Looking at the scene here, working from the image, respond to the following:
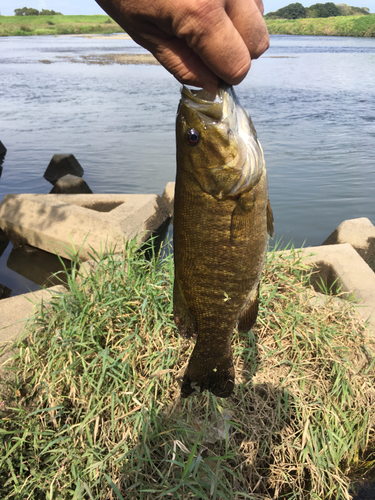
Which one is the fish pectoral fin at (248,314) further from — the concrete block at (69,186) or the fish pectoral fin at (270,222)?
the concrete block at (69,186)

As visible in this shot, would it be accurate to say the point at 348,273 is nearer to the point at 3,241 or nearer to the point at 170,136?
the point at 3,241

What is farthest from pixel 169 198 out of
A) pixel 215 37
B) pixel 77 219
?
pixel 215 37

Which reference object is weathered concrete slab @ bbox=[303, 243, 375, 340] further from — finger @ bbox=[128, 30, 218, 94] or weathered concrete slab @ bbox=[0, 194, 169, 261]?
finger @ bbox=[128, 30, 218, 94]

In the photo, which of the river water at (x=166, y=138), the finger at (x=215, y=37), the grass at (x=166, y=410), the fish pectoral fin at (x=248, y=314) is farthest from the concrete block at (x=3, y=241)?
the finger at (x=215, y=37)

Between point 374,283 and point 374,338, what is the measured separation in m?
0.80

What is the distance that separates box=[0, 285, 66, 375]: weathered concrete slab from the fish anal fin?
174 centimetres

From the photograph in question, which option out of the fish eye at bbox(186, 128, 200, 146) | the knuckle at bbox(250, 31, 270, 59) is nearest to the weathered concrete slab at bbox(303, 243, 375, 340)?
the fish eye at bbox(186, 128, 200, 146)

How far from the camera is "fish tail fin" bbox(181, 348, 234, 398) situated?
2.12 metres

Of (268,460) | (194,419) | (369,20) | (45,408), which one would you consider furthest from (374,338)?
(369,20)

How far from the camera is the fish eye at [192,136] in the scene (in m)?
1.73

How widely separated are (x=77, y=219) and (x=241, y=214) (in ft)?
14.5

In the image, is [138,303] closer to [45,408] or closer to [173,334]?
[173,334]

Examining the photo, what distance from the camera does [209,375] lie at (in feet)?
7.05

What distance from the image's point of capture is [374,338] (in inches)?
134
